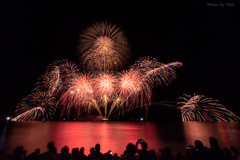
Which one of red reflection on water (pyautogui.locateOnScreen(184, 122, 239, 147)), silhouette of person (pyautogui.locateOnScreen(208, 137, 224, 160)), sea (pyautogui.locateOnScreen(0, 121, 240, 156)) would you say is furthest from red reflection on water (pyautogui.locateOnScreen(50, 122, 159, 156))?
silhouette of person (pyautogui.locateOnScreen(208, 137, 224, 160))

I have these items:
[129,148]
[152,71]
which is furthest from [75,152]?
[152,71]

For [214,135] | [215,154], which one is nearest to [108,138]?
[215,154]

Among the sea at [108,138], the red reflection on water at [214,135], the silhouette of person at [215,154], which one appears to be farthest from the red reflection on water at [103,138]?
the silhouette of person at [215,154]

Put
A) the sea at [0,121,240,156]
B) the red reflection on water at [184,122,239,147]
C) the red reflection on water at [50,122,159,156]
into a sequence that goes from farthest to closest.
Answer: the red reflection on water at [184,122,239,147], the sea at [0,121,240,156], the red reflection on water at [50,122,159,156]

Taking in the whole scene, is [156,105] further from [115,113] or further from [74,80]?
[74,80]

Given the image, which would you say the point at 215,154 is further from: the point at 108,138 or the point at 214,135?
the point at 214,135

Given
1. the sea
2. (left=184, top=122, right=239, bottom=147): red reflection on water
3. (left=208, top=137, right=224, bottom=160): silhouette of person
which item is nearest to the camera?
(left=208, top=137, right=224, bottom=160): silhouette of person

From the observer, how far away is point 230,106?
10469 centimetres

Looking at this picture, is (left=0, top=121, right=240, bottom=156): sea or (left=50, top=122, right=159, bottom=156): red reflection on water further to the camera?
(left=0, top=121, right=240, bottom=156): sea

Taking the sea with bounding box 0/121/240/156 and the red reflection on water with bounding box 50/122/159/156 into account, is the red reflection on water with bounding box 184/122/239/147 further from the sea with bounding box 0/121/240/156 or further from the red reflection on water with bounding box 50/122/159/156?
the red reflection on water with bounding box 50/122/159/156

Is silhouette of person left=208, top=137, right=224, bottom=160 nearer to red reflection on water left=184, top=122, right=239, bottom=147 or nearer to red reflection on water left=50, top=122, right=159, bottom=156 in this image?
red reflection on water left=50, top=122, right=159, bottom=156

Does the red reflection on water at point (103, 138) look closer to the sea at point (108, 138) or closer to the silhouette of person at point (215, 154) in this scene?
the sea at point (108, 138)

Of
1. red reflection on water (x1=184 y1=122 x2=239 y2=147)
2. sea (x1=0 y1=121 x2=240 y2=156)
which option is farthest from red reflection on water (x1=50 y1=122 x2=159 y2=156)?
red reflection on water (x1=184 y1=122 x2=239 y2=147)

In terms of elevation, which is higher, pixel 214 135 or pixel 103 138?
pixel 214 135
